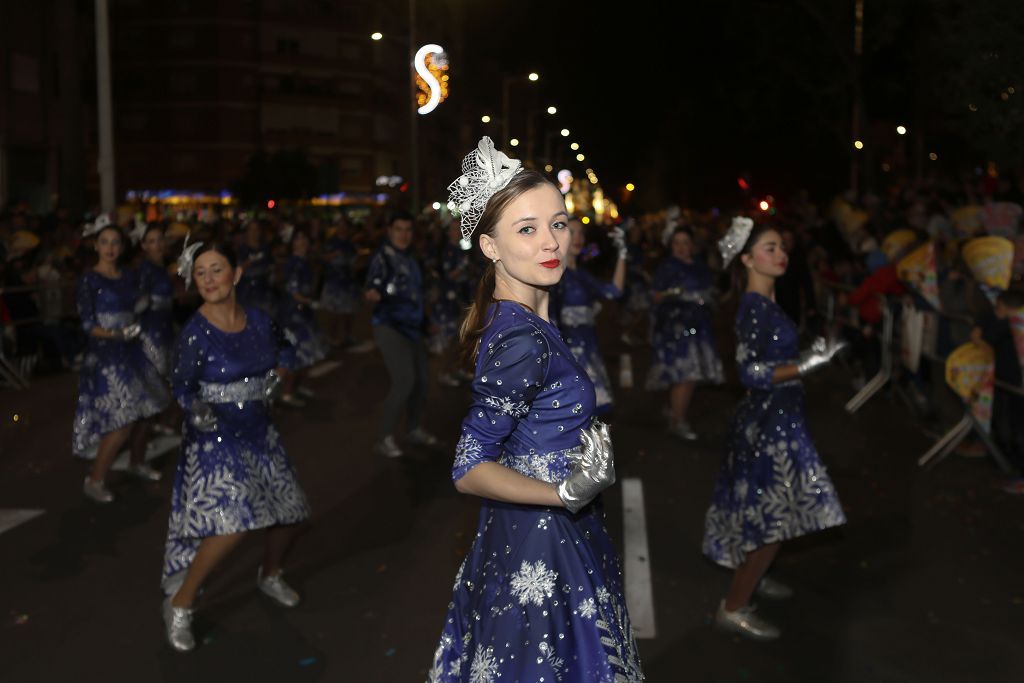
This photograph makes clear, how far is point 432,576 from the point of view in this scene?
23.0 ft

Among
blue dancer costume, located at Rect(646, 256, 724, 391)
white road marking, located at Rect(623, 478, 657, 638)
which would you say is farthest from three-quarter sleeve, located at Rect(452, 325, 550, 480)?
blue dancer costume, located at Rect(646, 256, 724, 391)

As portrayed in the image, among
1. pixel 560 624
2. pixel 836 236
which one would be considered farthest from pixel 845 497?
pixel 836 236

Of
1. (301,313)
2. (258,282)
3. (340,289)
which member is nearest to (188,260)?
(301,313)

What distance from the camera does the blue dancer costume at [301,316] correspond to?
47.9 feet

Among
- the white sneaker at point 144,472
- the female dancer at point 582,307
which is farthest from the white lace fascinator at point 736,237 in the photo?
the white sneaker at point 144,472

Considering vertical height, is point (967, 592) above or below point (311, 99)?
below

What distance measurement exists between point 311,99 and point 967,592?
77747mm

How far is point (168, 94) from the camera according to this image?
251 feet

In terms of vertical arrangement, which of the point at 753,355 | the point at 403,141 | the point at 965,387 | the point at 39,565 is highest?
the point at 403,141

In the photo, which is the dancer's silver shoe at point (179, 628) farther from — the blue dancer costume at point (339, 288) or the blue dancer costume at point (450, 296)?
the blue dancer costume at point (339, 288)

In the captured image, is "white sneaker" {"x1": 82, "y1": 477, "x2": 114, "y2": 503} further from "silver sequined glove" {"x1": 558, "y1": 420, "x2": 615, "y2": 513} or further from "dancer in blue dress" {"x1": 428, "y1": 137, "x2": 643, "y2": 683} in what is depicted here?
"silver sequined glove" {"x1": 558, "y1": 420, "x2": 615, "y2": 513}

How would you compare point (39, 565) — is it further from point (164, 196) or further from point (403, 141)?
point (403, 141)

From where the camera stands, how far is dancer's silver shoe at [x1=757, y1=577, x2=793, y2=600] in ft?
21.9

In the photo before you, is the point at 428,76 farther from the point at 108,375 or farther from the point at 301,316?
the point at 108,375
